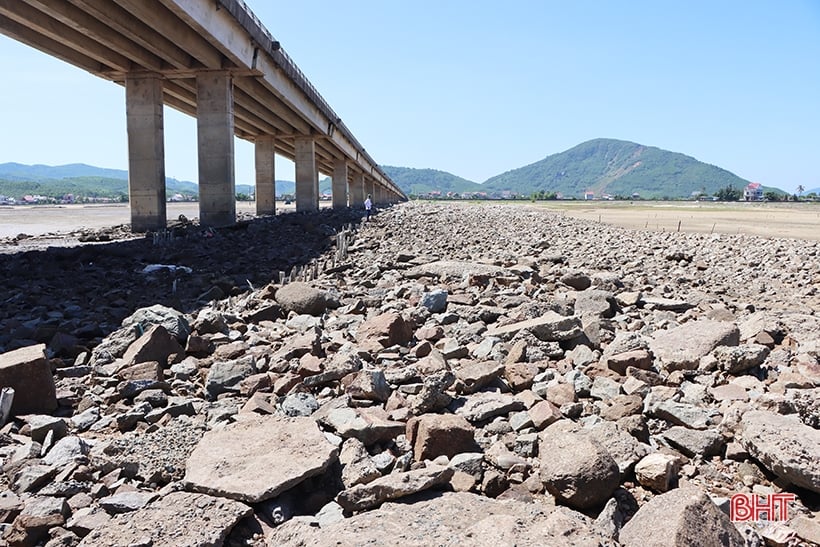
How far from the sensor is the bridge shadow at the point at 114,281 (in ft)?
21.1

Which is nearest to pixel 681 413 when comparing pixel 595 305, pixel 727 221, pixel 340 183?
pixel 595 305

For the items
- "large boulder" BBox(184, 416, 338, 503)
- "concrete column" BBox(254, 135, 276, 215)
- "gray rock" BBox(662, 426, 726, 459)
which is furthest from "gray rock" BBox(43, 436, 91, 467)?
"concrete column" BBox(254, 135, 276, 215)

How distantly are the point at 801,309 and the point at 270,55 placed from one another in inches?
872

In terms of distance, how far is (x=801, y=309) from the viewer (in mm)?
8242

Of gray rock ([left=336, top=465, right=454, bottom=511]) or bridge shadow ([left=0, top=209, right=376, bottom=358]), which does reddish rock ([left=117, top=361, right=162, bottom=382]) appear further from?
gray rock ([left=336, top=465, right=454, bottom=511])

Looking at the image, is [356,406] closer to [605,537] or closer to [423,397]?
[423,397]

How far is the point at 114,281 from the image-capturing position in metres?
9.86

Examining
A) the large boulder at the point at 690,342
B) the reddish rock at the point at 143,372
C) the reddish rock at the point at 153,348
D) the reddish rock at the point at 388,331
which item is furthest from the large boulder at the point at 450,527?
the reddish rock at the point at 153,348

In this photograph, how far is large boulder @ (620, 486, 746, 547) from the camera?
2.28 meters

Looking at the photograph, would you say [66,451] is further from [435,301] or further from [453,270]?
[453,270]

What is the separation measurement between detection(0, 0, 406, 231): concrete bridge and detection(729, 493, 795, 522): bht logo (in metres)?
17.1

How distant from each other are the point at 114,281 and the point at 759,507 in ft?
33.3

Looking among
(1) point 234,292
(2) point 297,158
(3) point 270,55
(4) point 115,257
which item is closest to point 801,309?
(1) point 234,292

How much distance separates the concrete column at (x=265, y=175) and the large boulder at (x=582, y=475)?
40.9 meters
